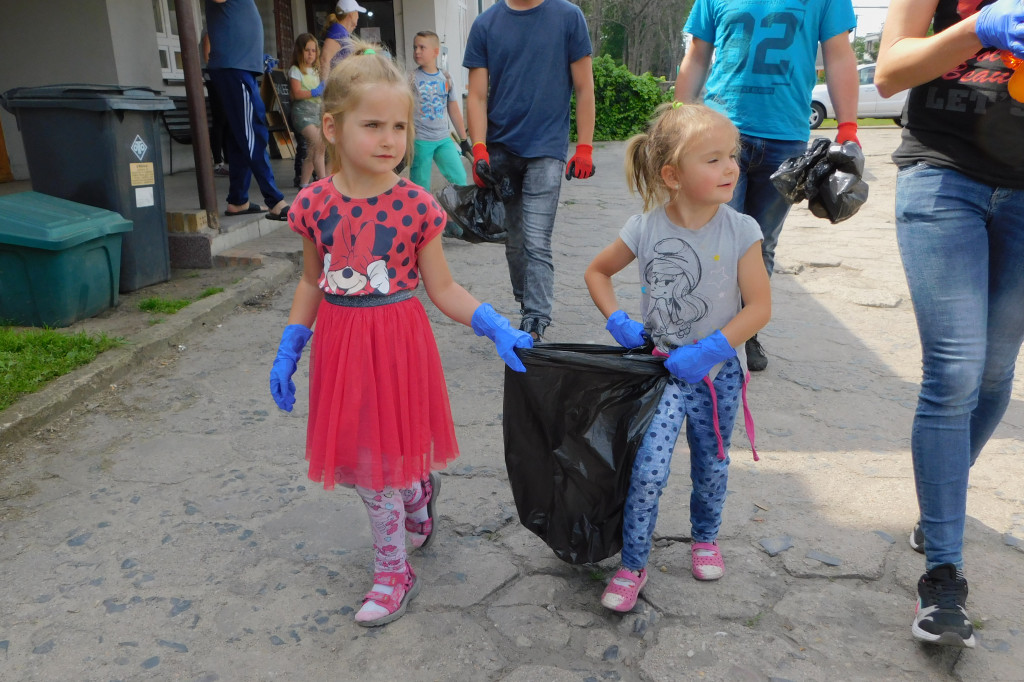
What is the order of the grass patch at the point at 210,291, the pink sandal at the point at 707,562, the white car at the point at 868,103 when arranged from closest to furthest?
the pink sandal at the point at 707,562
the grass patch at the point at 210,291
the white car at the point at 868,103

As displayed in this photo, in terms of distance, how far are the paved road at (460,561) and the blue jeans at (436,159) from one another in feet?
8.53

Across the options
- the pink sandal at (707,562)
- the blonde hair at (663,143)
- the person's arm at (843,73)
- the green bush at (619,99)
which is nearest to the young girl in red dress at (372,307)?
the blonde hair at (663,143)

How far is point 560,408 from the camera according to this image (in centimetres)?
214

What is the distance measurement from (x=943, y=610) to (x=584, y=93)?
9.22 feet

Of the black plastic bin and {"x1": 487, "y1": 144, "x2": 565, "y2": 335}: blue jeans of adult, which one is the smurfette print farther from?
the black plastic bin

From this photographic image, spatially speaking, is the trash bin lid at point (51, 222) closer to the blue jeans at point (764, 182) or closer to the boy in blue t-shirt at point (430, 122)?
the boy in blue t-shirt at point (430, 122)

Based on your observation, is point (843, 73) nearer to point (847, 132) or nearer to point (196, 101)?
point (847, 132)

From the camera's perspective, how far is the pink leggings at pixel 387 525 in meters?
2.15

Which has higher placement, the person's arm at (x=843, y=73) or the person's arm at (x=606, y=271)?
the person's arm at (x=843, y=73)

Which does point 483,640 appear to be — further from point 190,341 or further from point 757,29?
point 190,341

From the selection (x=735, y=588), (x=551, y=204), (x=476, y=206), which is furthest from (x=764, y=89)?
(x=735, y=588)

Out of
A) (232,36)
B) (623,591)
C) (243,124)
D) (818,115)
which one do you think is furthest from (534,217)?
(818,115)

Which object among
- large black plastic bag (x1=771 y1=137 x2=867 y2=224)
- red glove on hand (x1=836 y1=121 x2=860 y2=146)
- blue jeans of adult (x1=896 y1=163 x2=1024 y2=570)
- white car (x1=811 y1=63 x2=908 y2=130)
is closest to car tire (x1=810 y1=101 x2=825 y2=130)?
white car (x1=811 y1=63 x2=908 y2=130)

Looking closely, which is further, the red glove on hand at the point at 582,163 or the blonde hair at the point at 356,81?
the red glove on hand at the point at 582,163
